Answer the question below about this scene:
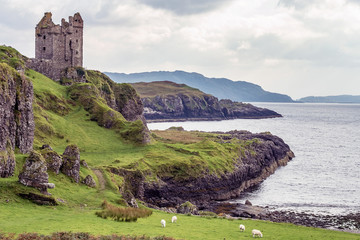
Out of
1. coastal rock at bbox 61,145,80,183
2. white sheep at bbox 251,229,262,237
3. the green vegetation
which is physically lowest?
white sheep at bbox 251,229,262,237

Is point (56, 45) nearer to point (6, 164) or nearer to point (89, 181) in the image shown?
point (89, 181)

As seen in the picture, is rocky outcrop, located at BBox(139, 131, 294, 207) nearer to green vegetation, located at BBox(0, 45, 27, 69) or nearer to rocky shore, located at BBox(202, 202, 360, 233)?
rocky shore, located at BBox(202, 202, 360, 233)

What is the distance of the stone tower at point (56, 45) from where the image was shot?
124938 millimetres

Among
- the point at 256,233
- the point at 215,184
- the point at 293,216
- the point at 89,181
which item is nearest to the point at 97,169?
the point at 89,181

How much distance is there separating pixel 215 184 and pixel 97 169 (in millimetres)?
32327

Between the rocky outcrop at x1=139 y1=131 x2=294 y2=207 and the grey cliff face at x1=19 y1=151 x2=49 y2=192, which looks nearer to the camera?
the grey cliff face at x1=19 y1=151 x2=49 y2=192

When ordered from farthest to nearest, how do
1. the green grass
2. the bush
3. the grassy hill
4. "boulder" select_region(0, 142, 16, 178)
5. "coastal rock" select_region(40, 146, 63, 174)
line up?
"coastal rock" select_region(40, 146, 63, 174) < "boulder" select_region(0, 142, 16, 178) < the bush < the grassy hill < the green grass

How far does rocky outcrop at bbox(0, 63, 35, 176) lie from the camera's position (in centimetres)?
5624

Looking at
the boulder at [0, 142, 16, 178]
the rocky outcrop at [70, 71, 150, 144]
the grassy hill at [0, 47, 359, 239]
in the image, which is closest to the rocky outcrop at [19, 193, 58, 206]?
the grassy hill at [0, 47, 359, 239]

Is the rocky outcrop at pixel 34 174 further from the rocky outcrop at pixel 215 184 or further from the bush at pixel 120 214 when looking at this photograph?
the rocky outcrop at pixel 215 184

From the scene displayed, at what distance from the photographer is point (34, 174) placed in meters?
52.2

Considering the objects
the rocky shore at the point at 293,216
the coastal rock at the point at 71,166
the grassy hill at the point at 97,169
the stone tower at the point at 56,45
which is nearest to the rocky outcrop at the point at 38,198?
the grassy hill at the point at 97,169

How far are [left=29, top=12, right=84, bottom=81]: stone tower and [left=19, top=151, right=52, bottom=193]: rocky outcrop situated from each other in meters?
77.4

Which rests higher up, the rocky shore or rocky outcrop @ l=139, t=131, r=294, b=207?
rocky outcrop @ l=139, t=131, r=294, b=207
